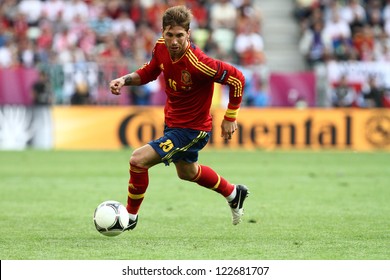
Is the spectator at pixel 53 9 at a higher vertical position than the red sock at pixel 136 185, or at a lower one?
higher

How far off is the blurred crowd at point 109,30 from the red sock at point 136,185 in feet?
48.1

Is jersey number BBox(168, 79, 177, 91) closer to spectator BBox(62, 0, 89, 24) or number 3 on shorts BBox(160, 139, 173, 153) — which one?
number 3 on shorts BBox(160, 139, 173, 153)

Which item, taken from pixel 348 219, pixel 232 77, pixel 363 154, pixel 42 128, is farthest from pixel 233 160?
pixel 232 77

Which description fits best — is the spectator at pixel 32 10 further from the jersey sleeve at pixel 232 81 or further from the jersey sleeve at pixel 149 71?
the jersey sleeve at pixel 232 81

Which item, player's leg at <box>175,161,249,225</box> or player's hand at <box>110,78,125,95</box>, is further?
player's leg at <box>175,161,249,225</box>

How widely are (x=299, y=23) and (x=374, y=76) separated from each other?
192 inches

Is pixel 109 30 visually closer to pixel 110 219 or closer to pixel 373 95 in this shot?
pixel 373 95

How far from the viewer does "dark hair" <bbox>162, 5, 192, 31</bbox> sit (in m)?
8.84

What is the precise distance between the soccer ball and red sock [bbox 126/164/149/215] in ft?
0.98

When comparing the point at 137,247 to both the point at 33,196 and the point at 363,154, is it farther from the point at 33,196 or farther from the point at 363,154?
the point at 363,154

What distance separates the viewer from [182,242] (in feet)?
29.0

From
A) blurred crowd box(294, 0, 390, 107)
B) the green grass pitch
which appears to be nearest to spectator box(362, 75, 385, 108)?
blurred crowd box(294, 0, 390, 107)

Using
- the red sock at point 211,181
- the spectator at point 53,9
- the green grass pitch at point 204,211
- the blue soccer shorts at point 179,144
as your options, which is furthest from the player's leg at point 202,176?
the spectator at point 53,9

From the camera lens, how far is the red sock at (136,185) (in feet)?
30.1
